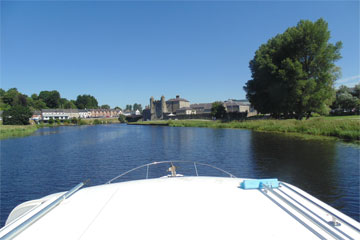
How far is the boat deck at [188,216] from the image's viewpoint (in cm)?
202

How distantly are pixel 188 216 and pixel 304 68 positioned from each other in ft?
118

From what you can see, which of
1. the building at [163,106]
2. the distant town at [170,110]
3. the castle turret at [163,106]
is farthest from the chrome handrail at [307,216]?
the castle turret at [163,106]

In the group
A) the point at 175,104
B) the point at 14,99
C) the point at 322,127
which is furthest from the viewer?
the point at 14,99

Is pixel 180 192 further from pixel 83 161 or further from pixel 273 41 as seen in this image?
pixel 273 41

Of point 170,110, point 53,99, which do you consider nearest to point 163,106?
point 170,110

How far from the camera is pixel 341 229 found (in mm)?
1991

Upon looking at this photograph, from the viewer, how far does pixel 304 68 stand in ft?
105

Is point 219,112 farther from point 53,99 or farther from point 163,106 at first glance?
point 53,99

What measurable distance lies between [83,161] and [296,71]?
93.1 feet

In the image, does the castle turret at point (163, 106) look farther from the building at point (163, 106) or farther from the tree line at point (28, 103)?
the tree line at point (28, 103)

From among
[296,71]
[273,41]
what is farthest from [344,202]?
[273,41]

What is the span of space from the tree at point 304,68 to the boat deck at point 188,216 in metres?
30.7

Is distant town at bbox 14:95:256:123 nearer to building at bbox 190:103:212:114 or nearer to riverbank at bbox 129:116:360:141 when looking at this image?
building at bbox 190:103:212:114

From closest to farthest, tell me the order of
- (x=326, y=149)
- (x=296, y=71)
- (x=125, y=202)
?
(x=125, y=202) → (x=326, y=149) → (x=296, y=71)
